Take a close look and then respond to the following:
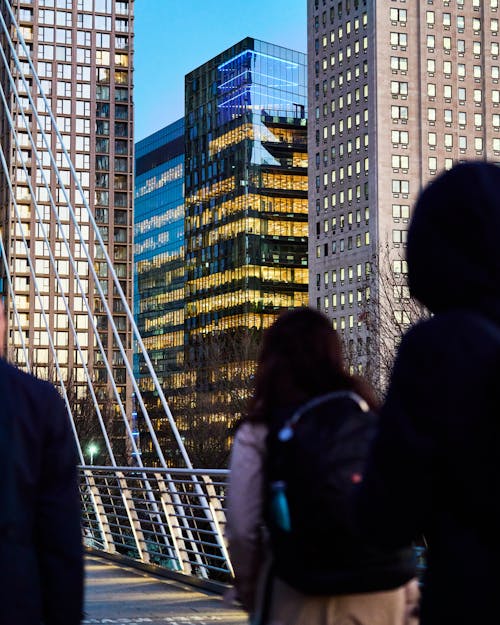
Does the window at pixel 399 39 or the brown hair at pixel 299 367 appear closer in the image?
the brown hair at pixel 299 367

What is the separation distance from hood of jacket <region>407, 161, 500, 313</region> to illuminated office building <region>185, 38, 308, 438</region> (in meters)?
129

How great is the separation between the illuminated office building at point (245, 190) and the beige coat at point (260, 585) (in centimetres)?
12790

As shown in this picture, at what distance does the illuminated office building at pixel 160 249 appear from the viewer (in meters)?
152

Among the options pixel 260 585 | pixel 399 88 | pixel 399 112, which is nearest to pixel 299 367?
pixel 260 585

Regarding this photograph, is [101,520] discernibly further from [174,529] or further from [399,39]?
[399,39]

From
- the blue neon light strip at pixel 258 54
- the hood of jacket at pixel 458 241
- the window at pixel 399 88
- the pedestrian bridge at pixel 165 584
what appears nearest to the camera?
the hood of jacket at pixel 458 241

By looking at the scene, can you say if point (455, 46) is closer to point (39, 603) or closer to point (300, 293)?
point (300, 293)

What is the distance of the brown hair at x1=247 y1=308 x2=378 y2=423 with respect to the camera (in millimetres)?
3326

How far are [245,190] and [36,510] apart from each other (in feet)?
452

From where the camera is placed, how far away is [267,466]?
327 centimetres

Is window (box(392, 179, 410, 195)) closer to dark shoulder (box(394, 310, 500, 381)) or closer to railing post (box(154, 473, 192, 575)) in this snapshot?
railing post (box(154, 473, 192, 575))

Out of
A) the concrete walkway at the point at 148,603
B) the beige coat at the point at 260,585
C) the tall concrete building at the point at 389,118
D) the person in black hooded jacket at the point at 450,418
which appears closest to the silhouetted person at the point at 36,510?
the beige coat at the point at 260,585

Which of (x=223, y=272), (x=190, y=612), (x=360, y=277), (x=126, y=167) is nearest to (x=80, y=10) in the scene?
(x=126, y=167)

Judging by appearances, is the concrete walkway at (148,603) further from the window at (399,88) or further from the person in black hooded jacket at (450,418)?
the window at (399,88)
